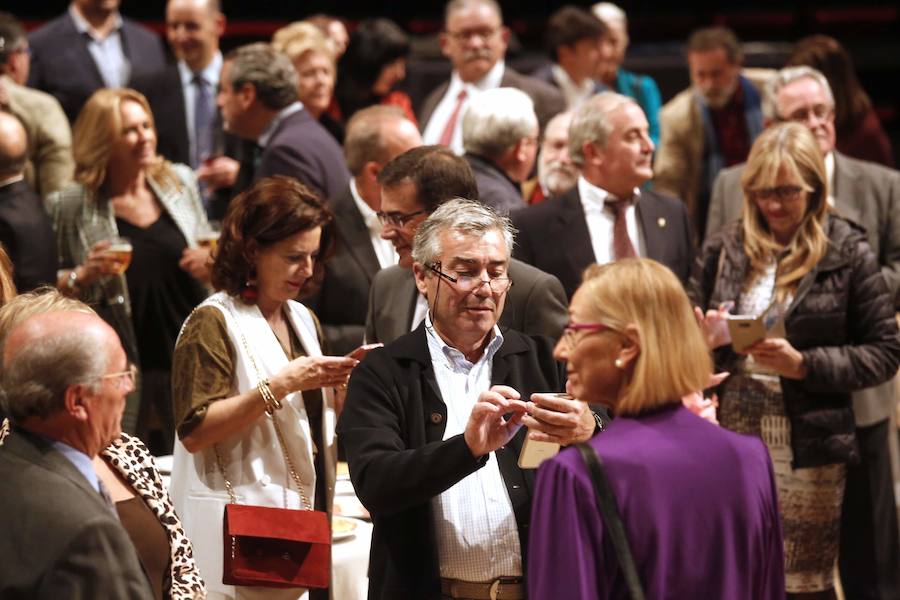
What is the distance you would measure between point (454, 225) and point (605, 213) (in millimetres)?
1882

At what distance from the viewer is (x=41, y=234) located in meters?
5.50

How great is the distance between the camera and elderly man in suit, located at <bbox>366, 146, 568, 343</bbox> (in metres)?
3.94

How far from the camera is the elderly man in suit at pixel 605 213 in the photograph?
514cm

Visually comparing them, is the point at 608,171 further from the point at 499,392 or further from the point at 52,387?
the point at 52,387

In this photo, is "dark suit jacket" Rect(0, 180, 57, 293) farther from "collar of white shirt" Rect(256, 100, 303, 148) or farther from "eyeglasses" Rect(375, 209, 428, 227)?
"eyeglasses" Rect(375, 209, 428, 227)

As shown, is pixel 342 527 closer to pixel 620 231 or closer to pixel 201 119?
pixel 620 231

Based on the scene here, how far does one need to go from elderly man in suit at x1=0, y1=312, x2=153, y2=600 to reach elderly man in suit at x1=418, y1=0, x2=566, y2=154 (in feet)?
14.7

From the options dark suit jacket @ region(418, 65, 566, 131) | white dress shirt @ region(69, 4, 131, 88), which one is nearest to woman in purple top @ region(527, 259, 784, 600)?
dark suit jacket @ region(418, 65, 566, 131)

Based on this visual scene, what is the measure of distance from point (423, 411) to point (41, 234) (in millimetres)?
2694

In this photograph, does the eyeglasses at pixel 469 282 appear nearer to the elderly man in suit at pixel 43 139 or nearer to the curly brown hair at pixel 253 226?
the curly brown hair at pixel 253 226

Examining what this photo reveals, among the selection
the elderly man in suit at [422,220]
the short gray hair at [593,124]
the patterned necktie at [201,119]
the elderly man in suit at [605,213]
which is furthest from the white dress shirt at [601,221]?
the patterned necktie at [201,119]

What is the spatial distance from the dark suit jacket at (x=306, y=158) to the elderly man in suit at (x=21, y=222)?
922mm

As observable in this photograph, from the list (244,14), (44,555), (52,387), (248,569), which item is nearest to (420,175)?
(248,569)

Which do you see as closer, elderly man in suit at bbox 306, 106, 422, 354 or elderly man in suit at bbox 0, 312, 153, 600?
elderly man in suit at bbox 0, 312, 153, 600
